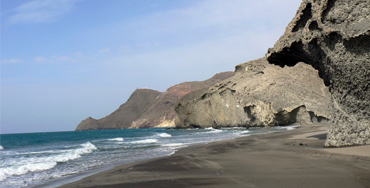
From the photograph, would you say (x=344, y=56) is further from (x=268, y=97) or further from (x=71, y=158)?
(x=268, y=97)

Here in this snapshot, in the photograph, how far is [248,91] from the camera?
2395 inches

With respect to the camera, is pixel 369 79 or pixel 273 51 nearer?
pixel 369 79

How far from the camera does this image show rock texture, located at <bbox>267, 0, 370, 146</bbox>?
376 inches

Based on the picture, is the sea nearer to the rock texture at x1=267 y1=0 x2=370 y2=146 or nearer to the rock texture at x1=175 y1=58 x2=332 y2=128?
the rock texture at x1=267 y1=0 x2=370 y2=146

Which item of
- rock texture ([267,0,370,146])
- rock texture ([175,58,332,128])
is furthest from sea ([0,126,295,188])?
rock texture ([175,58,332,128])

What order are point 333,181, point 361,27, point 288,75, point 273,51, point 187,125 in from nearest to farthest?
point 333,181 < point 361,27 < point 273,51 < point 288,75 < point 187,125

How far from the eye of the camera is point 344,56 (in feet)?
32.9

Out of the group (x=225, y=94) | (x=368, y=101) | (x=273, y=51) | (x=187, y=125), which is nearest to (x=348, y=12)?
(x=368, y=101)

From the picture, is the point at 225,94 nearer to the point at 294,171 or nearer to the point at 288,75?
the point at 288,75

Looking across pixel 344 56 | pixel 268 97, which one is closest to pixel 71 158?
pixel 344 56

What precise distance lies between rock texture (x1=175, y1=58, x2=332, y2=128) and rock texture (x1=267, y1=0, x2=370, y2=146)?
38906mm

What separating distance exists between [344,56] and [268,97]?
1867 inches

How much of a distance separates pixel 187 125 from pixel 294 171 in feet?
270

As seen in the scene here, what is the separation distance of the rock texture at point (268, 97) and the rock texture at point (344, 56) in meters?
38.9
